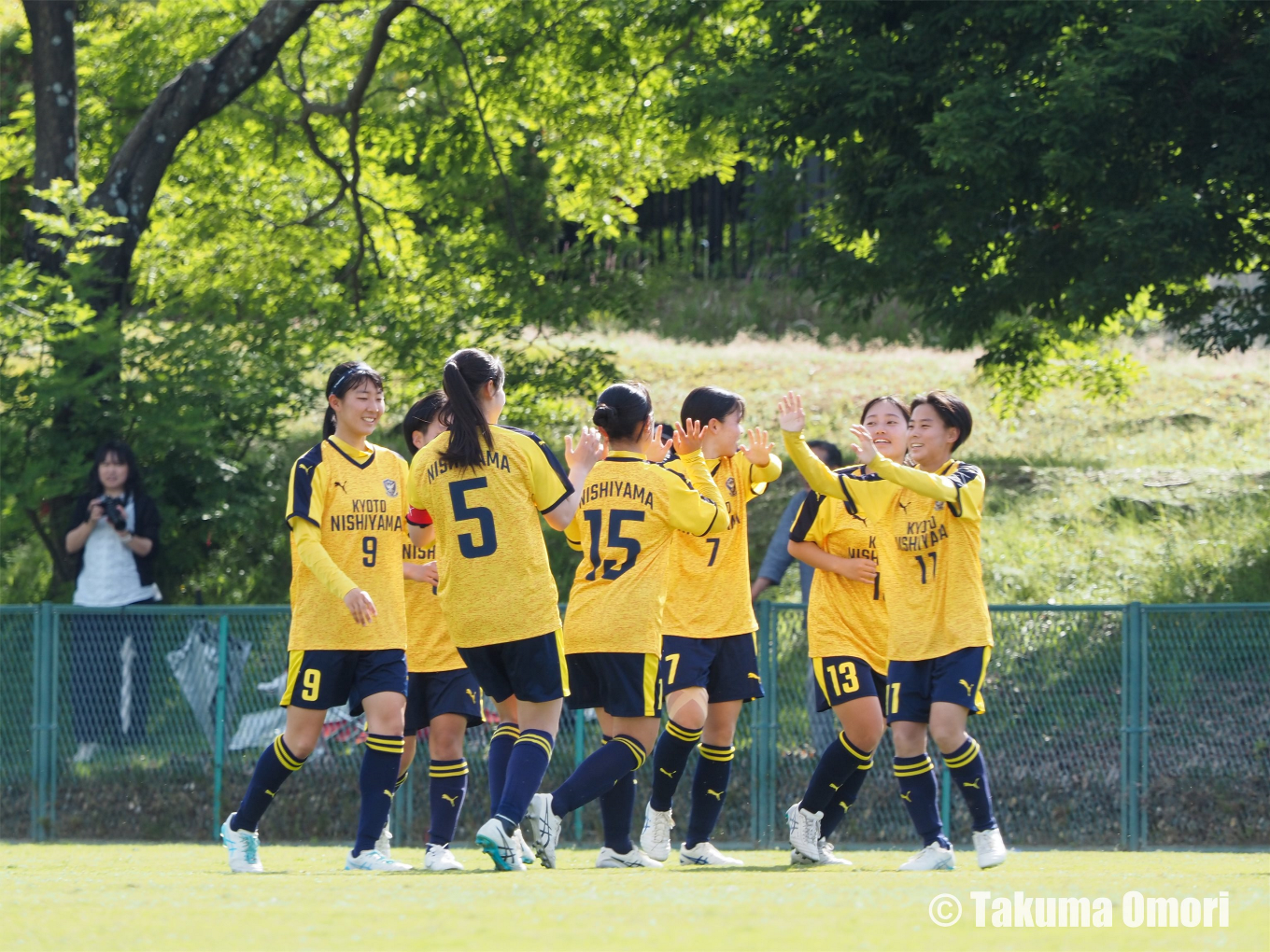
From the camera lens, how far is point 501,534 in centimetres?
614

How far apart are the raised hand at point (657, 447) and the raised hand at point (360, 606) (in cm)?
139

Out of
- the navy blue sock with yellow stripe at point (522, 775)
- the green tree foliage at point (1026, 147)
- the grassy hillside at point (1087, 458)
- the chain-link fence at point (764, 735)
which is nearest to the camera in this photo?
the navy blue sock with yellow stripe at point (522, 775)

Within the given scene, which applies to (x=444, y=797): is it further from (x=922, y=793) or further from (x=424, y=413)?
(x=922, y=793)

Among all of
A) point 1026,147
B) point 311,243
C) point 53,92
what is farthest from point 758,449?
point 311,243

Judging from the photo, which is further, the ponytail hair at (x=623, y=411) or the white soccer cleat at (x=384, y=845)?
the white soccer cleat at (x=384, y=845)

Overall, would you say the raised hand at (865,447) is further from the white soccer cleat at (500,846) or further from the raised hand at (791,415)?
the white soccer cleat at (500,846)

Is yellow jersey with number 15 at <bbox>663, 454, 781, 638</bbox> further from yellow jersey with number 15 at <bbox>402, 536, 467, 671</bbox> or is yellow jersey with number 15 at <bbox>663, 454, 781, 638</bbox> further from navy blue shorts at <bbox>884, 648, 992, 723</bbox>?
yellow jersey with number 15 at <bbox>402, 536, 467, 671</bbox>

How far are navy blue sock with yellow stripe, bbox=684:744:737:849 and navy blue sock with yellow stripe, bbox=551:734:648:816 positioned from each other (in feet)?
2.70

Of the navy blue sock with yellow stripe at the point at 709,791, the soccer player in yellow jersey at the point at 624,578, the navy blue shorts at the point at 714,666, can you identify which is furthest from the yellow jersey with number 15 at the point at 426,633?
the navy blue sock with yellow stripe at the point at 709,791

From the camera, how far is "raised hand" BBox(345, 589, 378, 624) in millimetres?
6008

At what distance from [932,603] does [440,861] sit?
2344mm

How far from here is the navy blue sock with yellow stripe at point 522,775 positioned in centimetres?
595

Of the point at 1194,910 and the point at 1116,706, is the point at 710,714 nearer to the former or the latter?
the point at 1194,910

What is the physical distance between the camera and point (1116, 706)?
954 centimetres
